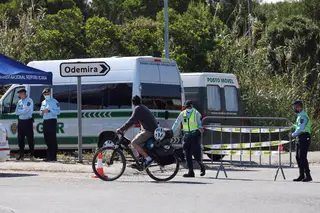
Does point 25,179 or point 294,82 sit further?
point 294,82

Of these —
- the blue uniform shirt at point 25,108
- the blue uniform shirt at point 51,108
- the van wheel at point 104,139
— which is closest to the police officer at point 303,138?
the van wheel at point 104,139

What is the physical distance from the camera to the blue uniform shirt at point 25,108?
20.8 m

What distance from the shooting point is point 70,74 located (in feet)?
64.4

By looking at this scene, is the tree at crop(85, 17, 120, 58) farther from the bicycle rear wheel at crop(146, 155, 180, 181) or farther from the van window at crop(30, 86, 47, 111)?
the bicycle rear wheel at crop(146, 155, 180, 181)

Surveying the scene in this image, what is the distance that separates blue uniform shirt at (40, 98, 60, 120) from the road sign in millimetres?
1135

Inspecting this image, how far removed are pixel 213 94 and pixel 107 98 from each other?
162 inches

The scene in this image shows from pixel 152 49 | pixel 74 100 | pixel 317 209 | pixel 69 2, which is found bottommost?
pixel 317 209

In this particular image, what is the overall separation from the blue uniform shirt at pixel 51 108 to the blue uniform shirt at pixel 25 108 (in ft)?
1.37

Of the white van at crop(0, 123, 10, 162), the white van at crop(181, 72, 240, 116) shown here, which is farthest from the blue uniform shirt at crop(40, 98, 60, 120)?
the white van at crop(181, 72, 240, 116)

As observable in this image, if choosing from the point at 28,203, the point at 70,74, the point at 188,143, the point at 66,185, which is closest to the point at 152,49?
the point at 70,74

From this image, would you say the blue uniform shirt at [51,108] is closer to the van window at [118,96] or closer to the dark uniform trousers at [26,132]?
the dark uniform trousers at [26,132]

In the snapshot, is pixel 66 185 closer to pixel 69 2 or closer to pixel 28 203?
pixel 28 203

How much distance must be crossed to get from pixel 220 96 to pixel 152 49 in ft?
35.5

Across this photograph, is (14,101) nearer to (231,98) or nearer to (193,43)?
(231,98)
